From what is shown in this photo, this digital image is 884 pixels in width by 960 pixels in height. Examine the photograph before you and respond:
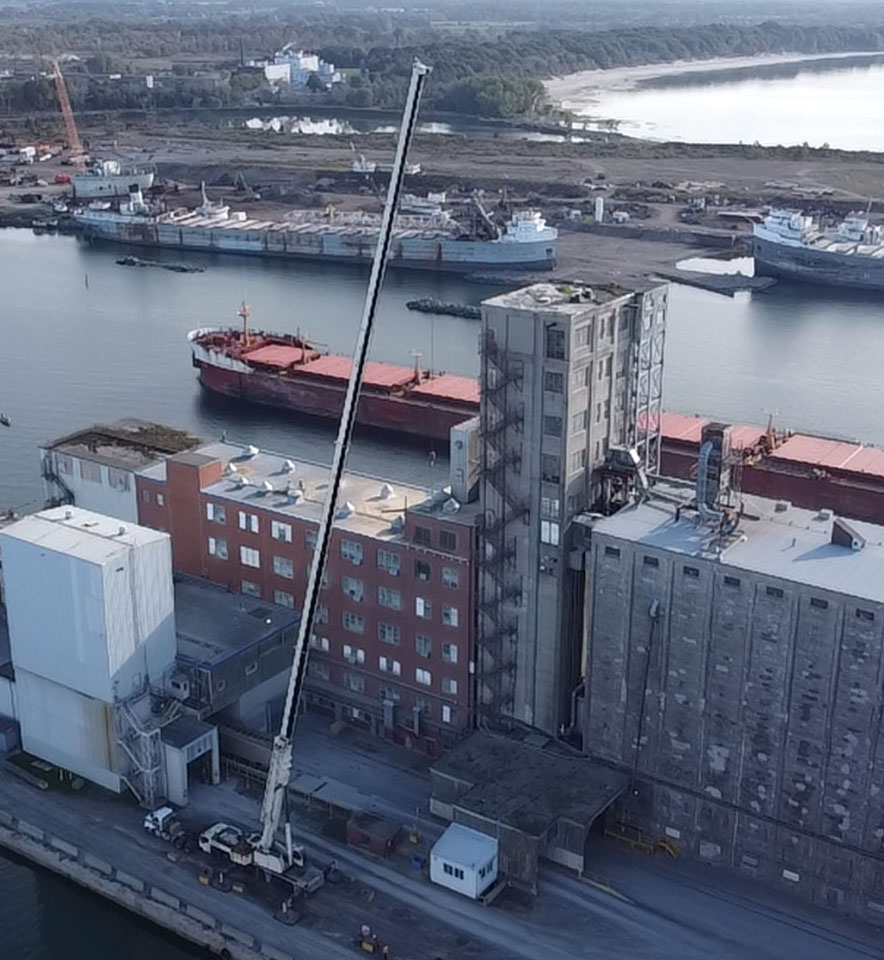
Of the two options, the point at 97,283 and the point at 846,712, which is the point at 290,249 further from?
the point at 846,712

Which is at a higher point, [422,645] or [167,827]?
[422,645]

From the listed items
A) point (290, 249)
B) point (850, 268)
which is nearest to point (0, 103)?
point (290, 249)

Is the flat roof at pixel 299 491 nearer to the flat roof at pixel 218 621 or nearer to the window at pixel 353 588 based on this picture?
the window at pixel 353 588

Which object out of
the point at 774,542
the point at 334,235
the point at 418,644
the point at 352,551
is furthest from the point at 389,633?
the point at 334,235

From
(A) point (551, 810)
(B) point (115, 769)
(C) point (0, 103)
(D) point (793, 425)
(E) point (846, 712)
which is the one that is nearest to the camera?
(E) point (846, 712)

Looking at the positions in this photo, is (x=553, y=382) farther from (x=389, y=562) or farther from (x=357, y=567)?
(x=357, y=567)

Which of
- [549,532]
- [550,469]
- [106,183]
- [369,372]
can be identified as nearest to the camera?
[550,469]

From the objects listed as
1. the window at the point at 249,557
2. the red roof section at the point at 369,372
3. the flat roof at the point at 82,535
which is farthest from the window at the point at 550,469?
the red roof section at the point at 369,372
